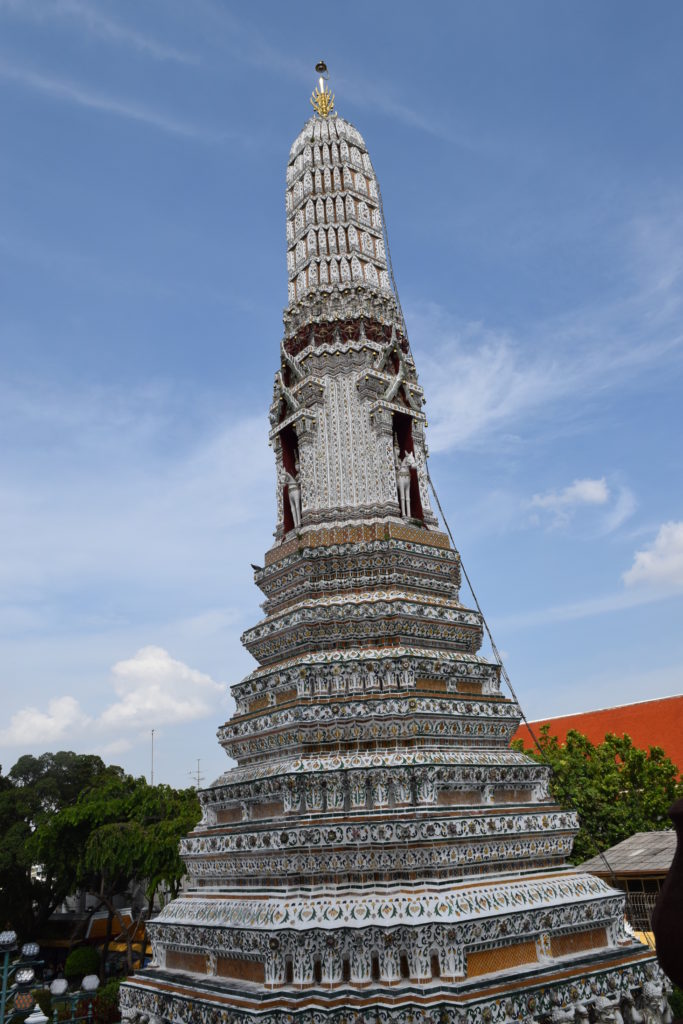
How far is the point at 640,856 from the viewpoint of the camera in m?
19.0

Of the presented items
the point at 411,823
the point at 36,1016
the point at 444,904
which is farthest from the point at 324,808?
the point at 36,1016

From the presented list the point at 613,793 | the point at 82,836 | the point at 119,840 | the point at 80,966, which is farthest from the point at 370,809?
the point at 80,966

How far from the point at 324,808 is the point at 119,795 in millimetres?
21810

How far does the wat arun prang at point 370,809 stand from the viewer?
8.48 meters

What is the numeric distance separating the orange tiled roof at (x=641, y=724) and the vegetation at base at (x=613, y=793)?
20.3 feet

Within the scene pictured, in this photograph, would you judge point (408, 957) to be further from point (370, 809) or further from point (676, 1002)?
point (676, 1002)

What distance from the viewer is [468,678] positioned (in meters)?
11.4

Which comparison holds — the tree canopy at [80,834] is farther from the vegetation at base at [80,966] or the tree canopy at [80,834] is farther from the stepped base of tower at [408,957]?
the stepped base of tower at [408,957]

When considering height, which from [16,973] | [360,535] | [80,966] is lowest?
[80,966]

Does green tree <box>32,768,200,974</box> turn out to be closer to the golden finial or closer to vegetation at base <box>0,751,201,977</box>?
vegetation at base <box>0,751,201,977</box>

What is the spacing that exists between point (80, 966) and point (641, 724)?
2333 cm

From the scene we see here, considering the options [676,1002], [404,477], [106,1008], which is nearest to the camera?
[676,1002]

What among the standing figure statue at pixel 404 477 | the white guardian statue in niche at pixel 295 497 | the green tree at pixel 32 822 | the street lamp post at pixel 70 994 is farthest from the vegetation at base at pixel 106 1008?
the standing figure statue at pixel 404 477

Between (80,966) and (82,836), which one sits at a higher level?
(82,836)
